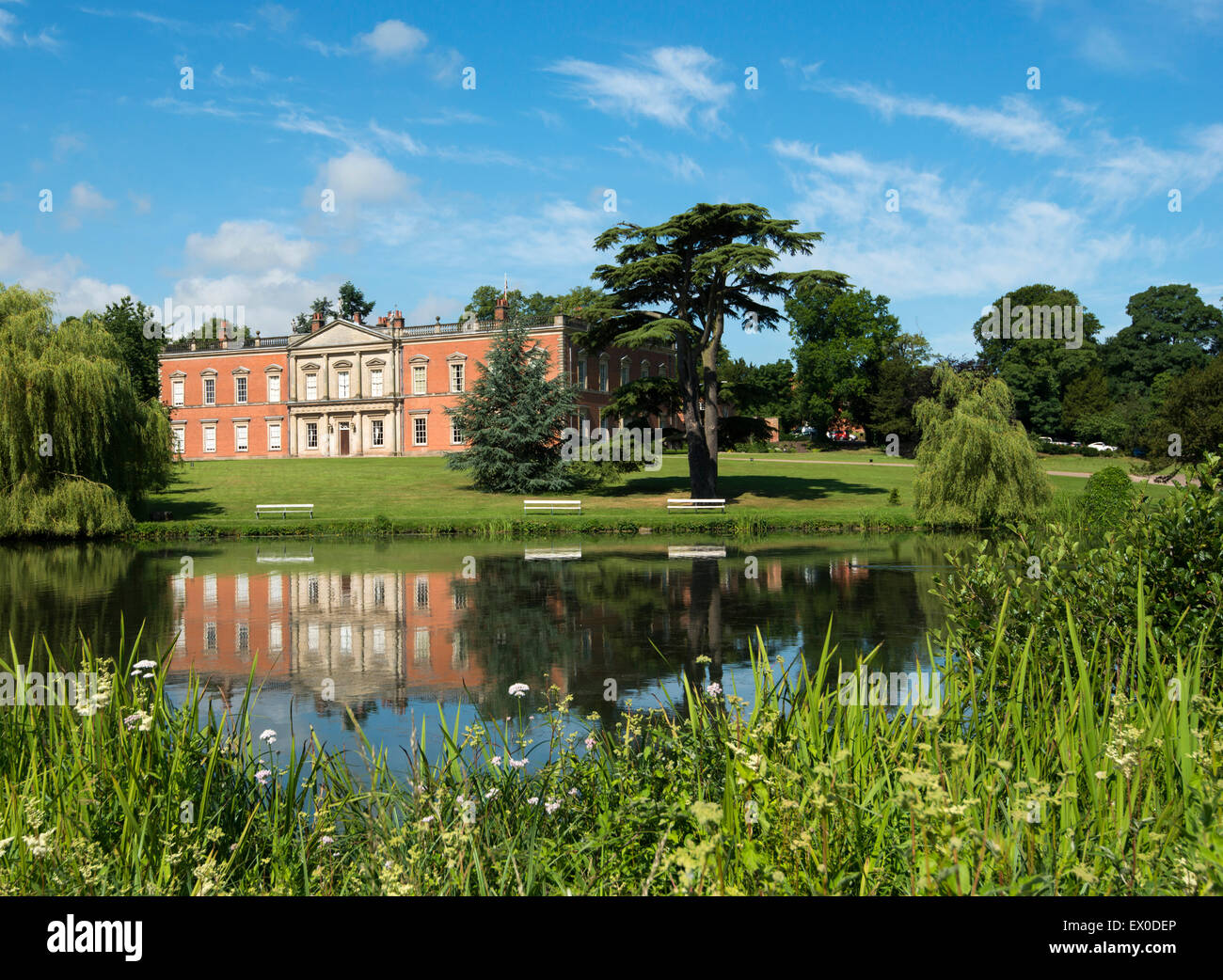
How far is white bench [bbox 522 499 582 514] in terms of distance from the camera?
3369 centimetres

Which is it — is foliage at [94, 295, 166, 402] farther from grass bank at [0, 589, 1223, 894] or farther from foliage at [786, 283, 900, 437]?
grass bank at [0, 589, 1223, 894]

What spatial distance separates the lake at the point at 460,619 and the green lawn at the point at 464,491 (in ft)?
32.0

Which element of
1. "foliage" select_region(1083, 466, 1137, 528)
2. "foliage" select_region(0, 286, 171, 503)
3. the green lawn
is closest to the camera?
"foliage" select_region(1083, 466, 1137, 528)

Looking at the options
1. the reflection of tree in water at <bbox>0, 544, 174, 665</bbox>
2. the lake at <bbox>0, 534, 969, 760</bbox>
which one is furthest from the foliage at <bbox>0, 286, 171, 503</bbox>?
the lake at <bbox>0, 534, 969, 760</bbox>

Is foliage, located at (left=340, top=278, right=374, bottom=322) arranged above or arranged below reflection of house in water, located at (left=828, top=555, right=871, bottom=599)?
above

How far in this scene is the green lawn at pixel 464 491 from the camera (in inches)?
1367

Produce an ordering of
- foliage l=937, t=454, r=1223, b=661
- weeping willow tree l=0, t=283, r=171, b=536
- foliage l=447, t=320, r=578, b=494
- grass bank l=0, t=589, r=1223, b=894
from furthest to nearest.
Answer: foliage l=447, t=320, r=578, b=494 < weeping willow tree l=0, t=283, r=171, b=536 < foliage l=937, t=454, r=1223, b=661 < grass bank l=0, t=589, r=1223, b=894

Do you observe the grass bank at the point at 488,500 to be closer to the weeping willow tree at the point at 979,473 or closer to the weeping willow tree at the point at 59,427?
the weeping willow tree at the point at 979,473

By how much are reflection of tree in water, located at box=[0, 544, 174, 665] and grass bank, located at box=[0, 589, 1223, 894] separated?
13.9 feet

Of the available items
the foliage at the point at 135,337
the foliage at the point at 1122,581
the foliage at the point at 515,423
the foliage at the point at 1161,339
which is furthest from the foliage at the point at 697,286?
the foliage at the point at 1161,339

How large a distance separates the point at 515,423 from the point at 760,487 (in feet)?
38.2

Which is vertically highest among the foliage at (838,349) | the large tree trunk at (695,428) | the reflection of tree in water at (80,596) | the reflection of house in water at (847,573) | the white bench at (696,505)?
the foliage at (838,349)

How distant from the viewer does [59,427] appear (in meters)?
26.9

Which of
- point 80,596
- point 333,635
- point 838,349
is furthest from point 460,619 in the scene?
point 838,349
